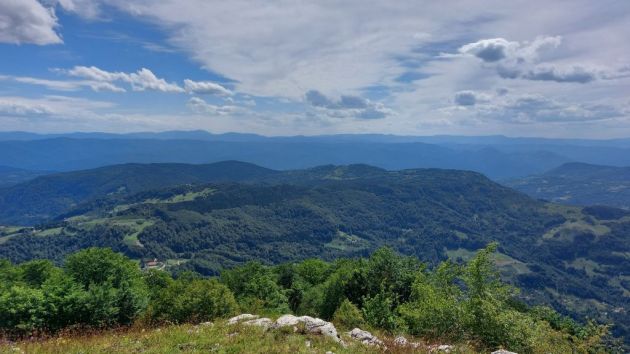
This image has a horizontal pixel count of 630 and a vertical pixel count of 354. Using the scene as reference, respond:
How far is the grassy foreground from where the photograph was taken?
43.0 feet

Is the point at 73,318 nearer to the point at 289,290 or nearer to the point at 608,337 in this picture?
the point at 608,337

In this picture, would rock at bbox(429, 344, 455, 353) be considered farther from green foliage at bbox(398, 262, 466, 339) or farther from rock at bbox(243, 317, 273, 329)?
rock at bbox(243, 317, 273, 329)

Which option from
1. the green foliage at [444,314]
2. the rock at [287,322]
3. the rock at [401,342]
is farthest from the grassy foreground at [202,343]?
the green foliage at [444,314]

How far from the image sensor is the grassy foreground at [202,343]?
13.1 metres

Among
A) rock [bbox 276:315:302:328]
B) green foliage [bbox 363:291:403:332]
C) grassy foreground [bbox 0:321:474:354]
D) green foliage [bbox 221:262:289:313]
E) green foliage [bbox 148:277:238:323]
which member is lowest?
green foliage [bbox 221:262:289:313]

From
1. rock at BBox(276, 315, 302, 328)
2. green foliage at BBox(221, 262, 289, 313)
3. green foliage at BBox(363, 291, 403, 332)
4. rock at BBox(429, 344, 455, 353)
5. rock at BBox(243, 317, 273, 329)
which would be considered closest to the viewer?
rock at BBox(429, 344, 455, 353)

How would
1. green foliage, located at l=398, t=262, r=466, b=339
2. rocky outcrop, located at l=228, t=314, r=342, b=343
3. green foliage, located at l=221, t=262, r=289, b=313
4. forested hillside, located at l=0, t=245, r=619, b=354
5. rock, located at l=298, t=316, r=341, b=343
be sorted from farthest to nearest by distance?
green foliage, located at l=221, t=262, r=289, b=313, green foliage, located at l=398, t=262, r=466, b=339, rocky outcrop, located at l=228, t=314, r=342, b=343, rock, located at l=298, t=316, r=341, b=343, forested hillside, located at l=0, t=245, r=619, b=354

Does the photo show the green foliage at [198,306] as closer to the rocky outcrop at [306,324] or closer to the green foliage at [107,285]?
the green foliage at [107,285]

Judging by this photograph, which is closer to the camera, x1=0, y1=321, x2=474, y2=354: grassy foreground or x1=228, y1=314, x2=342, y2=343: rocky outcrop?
x1=0, y1=321, x2=474, y2=354: grassy foreground

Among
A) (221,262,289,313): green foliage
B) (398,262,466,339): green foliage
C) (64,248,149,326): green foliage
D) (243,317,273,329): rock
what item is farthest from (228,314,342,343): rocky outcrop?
(221,262,289,313): green foliage

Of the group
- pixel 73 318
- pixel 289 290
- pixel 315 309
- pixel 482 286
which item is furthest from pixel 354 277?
pixel 73 318

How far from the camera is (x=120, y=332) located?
55.1 feet

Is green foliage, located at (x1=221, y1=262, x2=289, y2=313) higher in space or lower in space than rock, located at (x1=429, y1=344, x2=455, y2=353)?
lower

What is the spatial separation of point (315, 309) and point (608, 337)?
1325 inches
